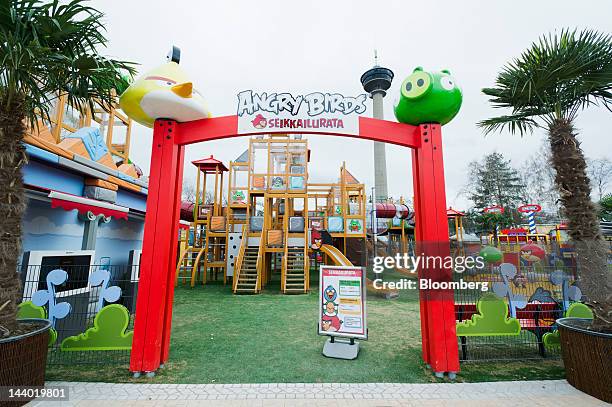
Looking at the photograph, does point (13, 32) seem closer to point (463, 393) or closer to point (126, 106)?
point (126, 106)

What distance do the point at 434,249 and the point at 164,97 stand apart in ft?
13.8

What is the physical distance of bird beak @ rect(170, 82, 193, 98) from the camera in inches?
153

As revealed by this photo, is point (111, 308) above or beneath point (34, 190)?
beneath

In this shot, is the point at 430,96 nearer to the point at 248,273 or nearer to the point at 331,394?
the point at 331,394

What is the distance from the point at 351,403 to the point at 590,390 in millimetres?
2788

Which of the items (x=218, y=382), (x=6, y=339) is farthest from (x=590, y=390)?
(x=6, y=339)

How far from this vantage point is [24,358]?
3.15 metres

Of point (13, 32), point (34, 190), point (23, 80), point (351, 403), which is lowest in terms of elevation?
point (351, 403)

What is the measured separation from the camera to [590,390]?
3.35 m

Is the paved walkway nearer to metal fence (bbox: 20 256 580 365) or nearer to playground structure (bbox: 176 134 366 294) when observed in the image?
metal fence (bbox: 20 256 580 365)

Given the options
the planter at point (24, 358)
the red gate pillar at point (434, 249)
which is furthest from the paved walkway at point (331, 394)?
the red gate pillar at point (434, 249)

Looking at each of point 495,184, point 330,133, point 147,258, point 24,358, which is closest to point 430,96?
point 330,133

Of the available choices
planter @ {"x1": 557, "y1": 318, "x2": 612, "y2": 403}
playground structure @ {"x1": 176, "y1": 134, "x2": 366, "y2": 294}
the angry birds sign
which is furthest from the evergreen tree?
planter @ {"x1": 557, "y1": 318, "x2": 612, "y2": 403}

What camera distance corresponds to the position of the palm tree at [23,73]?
315 centimetres
